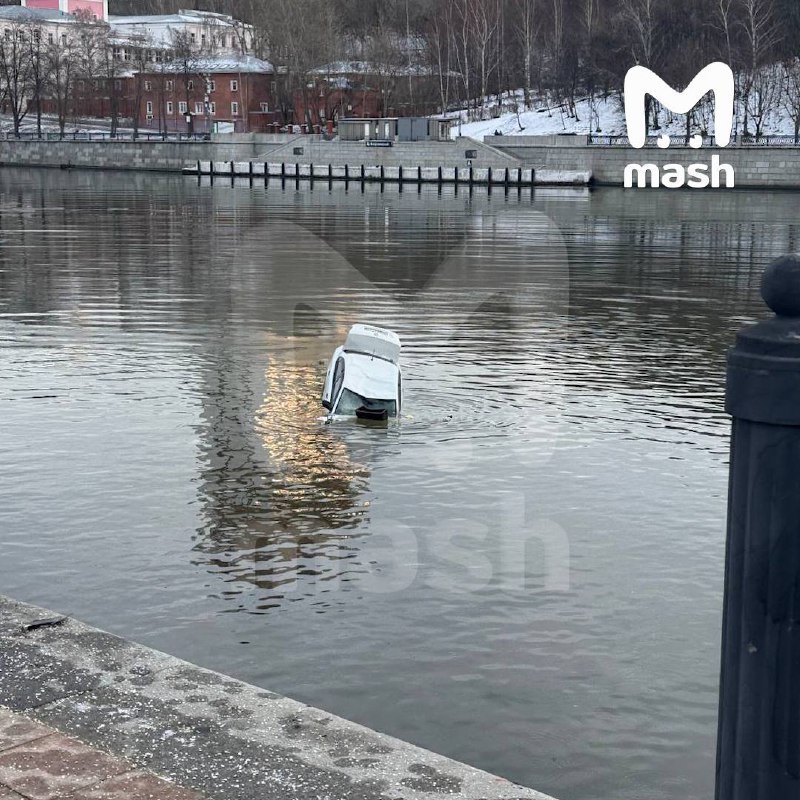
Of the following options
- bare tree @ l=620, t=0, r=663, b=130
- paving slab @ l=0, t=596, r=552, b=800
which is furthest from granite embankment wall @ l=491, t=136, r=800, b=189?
paving slab @ l=0, t=596, r=552, b=800

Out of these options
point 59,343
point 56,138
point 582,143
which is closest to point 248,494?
point 59,343

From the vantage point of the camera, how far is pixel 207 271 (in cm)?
3020

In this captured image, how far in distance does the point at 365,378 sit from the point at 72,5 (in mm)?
173605

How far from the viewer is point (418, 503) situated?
448 inches

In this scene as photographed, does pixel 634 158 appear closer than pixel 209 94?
Yes

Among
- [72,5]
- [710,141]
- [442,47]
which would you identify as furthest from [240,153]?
[72,5]

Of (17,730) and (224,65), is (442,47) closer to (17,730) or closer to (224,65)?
(224,65)

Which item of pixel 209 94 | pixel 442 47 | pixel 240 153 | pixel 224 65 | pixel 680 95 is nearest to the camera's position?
pixel 680 95

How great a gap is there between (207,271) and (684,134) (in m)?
65.4

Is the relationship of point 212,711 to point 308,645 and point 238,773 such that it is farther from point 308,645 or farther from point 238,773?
point 308,645

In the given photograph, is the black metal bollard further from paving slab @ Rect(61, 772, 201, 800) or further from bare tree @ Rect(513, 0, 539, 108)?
bare tree @ Rect(513, 0, 539, 108)

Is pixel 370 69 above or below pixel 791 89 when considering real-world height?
above

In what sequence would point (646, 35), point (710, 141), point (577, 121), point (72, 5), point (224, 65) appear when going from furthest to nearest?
1. point (72, 5)
2. point (224, 65)
3. point (577, 121)
4. point (646, 35)
5. point (710, 141)

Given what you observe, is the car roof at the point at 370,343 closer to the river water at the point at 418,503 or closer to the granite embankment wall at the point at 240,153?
the river water at the point at 418,503
